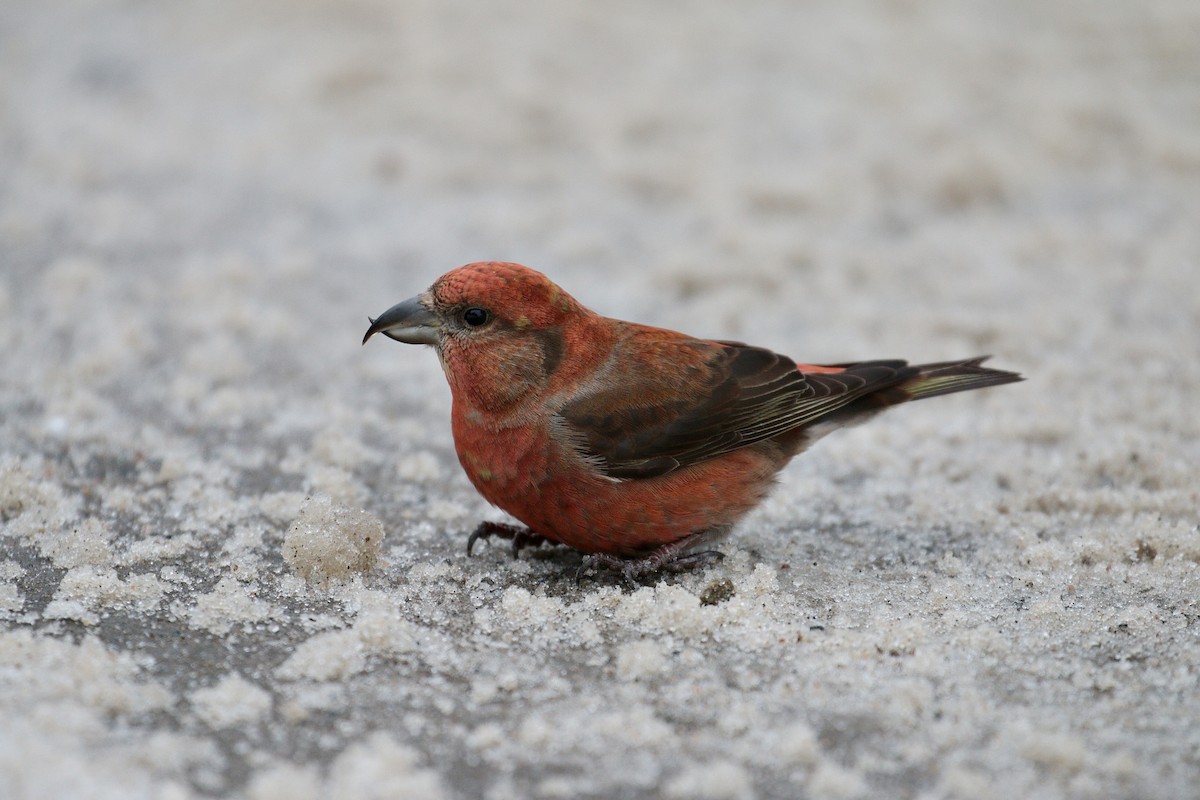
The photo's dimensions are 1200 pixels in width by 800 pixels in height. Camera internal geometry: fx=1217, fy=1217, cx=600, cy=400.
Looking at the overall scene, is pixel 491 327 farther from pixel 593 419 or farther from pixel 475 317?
pixel 593 419

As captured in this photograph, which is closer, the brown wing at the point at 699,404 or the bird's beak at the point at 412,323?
the brown wing at the point at 699,404

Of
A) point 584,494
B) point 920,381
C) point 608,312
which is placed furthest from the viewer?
point 608,312

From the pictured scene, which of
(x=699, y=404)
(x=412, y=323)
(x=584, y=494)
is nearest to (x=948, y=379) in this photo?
(x=699, y=404)

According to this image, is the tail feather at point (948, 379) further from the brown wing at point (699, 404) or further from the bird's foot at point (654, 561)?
the bird's foot at point (654, 561)

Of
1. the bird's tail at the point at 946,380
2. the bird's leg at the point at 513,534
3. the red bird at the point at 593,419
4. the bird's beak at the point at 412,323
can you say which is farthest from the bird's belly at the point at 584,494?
the bird's tail at the point at 946,380


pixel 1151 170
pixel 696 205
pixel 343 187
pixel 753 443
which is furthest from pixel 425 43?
pixel 753 443

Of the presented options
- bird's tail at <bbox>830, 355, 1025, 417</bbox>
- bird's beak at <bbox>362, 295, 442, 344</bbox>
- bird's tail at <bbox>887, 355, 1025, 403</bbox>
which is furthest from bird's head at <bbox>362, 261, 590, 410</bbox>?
bird's tail at <bbox>887, 355, 1025, 403</bbox>

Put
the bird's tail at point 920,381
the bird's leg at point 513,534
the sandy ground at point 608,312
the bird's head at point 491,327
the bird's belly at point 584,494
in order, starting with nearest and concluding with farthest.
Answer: the sandy ground at point 608,312
the bird's belly at point 584,494
the bird's head at point 491,327
the bird's leg at point 513,534
the bird's tail at point 920,381
